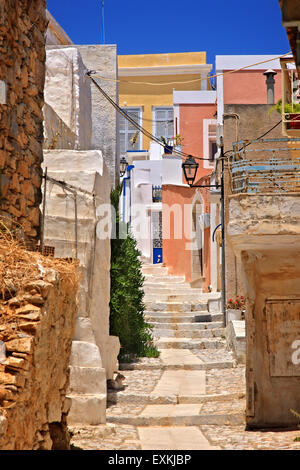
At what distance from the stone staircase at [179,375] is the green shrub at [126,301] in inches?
22.7

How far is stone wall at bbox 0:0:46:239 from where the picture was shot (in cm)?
702

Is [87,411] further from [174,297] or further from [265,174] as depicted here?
[174,297]

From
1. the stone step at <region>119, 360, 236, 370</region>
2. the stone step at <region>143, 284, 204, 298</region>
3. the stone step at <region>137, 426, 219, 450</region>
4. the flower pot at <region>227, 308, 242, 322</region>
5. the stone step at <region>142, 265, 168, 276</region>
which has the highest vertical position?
the stone step at <region>142, 265, 168, 276</region>

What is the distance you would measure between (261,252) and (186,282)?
1489 centimetres

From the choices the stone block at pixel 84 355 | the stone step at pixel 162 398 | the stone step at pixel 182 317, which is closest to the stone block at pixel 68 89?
the stone block at pixel 84 355

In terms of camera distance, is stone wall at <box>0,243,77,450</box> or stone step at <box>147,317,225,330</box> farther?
stone step at <box>147,317,225,330</box>

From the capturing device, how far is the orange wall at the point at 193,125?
2770cm

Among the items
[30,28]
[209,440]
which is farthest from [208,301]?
[30,28]

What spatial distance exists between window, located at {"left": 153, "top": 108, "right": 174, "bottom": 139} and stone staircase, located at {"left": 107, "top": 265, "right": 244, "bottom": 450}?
45.7 ft

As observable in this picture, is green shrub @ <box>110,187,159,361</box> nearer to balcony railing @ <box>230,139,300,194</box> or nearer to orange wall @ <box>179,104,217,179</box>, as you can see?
balcony railing @ <box>230,139,300,194</box>

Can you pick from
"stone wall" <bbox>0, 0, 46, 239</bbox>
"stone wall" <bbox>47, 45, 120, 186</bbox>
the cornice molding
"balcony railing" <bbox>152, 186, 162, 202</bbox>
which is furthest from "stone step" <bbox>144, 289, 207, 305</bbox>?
the cornice molding

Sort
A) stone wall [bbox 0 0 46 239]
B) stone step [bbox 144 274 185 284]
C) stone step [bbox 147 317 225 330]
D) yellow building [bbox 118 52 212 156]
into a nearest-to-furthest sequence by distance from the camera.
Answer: stone wall [bbox 0 0 46 239], stone step [bbox 147 317 225 330], stone step [bbox 144 274 185 284], yellow building [bbox 118 52 212 156]

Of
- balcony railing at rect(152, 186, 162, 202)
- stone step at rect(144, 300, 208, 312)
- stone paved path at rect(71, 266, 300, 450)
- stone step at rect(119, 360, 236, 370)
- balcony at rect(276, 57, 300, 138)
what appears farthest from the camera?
balcony railing at rect(152, 186, 162, 202)
